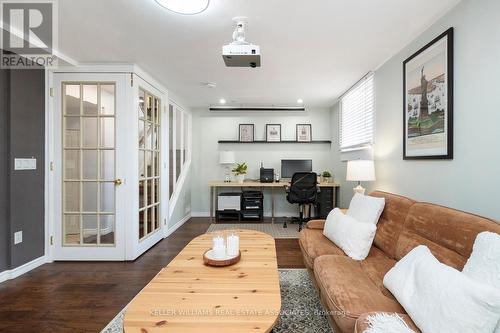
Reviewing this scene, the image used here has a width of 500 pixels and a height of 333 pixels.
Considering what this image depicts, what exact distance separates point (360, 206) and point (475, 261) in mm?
1124

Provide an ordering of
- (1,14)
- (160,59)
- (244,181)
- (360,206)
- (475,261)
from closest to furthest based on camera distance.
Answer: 1. (475,261)
2. (1,14)
3. (360,206)
4. (160,59)
5. (244,181)

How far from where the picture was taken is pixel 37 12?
187cm

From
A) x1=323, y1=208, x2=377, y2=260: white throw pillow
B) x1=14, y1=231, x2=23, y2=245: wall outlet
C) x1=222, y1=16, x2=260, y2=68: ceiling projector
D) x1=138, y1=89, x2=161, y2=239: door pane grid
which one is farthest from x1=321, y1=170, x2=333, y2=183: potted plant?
x1=14, y1=231, x2=23, y2=245: wall outlet

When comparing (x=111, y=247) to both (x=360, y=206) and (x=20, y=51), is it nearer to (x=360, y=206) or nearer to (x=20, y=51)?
(x=20, y=51)

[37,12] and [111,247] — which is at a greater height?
[37,12]

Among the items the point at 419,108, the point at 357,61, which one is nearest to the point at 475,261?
the point at 419,108

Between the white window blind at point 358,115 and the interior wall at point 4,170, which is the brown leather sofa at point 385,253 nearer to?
the white window blind at point 358,115

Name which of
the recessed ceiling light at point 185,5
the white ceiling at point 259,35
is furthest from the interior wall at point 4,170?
the recessed ceiling light at point 185,5

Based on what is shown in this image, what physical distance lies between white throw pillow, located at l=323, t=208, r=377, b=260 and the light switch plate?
3.18m

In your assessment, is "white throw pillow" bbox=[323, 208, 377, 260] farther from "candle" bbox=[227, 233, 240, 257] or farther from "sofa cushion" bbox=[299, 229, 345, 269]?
"candle" bbox=[227, 233, 240, 257]

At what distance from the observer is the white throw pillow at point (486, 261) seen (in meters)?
0.95

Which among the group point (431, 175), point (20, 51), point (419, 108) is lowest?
point (431, 175)

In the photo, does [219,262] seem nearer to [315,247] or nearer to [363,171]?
[315,247]

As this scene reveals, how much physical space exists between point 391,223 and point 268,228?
8.29 feet
